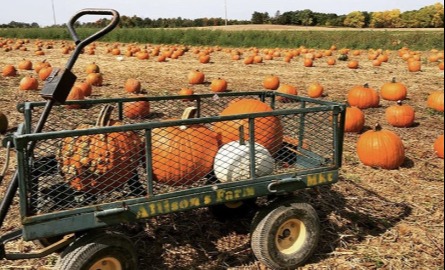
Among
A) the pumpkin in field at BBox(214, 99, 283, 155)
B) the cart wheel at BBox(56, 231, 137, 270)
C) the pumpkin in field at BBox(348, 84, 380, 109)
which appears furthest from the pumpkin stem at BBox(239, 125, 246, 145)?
the pumpkin in field at BBox(348, 84, 380, 109)

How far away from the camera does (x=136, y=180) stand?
3.34m

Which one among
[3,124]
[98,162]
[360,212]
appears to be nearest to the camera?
[98,162]

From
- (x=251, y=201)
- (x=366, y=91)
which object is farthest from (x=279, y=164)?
(x=366, y=91)

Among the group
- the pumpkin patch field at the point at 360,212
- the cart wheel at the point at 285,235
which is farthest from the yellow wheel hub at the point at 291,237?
the pumpkin patch field at the point at 360,212

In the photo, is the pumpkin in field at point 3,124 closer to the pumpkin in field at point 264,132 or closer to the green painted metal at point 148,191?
the green painted metal at point 148,191

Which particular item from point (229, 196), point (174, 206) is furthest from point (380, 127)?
point (174, 206)

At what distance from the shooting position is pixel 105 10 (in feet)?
9.45

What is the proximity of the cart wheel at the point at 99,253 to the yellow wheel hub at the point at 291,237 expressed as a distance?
1167mm

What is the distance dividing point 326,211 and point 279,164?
82 centimetres

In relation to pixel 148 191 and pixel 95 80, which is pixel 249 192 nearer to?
pixel 148 191

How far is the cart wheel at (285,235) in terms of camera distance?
329 cm

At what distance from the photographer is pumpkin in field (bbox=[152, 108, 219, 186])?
3352 mm

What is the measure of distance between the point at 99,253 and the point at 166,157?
2.94 ft

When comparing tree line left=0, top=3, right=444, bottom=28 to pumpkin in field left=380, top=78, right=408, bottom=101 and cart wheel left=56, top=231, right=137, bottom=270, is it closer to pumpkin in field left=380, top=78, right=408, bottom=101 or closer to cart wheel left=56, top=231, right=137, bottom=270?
pumpkin in field left=380, top=78, right=408, bottom=101
